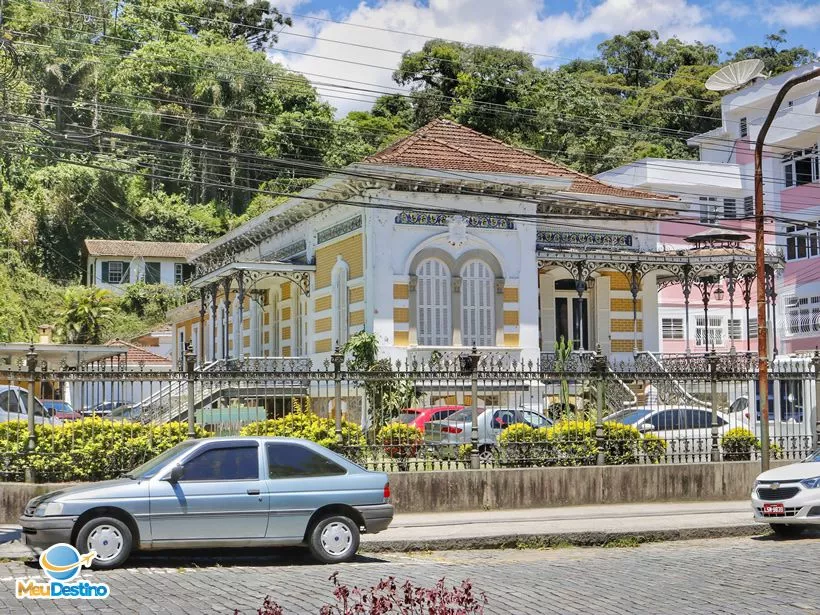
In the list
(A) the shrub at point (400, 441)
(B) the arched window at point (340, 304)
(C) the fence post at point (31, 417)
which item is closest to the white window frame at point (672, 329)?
(B) the arched window at point (340, 304)

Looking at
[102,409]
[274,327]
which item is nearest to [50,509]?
[102,409]

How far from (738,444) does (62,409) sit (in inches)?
479

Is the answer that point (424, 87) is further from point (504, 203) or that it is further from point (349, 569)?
point (349, 569)

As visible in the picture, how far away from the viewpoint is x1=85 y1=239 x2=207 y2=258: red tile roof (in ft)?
223

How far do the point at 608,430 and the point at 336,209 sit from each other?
1430 cm

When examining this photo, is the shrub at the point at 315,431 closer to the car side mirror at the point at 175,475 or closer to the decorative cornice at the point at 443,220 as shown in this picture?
the car side mirror at the point at 175,475

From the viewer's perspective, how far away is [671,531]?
16.2 m

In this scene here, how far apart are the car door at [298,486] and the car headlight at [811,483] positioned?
6562 mm

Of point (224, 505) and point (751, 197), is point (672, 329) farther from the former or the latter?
point (224, 505)

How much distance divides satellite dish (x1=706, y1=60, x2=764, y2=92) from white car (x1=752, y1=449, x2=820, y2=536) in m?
37.1

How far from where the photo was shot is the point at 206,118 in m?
74.1

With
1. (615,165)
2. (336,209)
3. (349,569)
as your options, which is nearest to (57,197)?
(615,165)

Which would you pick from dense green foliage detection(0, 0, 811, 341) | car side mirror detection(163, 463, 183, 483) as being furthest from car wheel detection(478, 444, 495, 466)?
dense green foliage detection(0, 0, 811, 341)

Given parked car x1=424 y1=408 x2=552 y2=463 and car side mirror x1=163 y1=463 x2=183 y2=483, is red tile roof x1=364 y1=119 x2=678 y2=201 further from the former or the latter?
car side mirror x1=163 y1=463 x2=183 y2=483
